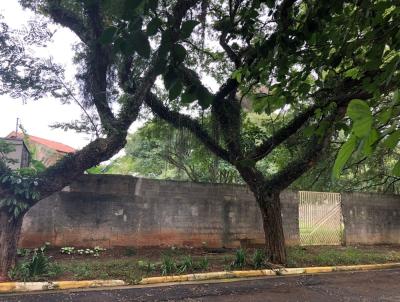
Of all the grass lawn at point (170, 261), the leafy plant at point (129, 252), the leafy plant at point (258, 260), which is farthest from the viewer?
the leafy plant at point (129, 252)

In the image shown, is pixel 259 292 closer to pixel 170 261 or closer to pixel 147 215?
pixel 170 261

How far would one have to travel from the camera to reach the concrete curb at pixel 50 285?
19.0ft

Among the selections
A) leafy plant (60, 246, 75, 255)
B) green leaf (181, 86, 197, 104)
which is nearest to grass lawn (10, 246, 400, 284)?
leafy plant (60, 246, 75, 255)

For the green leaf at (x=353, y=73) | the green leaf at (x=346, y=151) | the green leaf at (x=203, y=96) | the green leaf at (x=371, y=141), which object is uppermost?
the green leaf at (x=353, y=73)

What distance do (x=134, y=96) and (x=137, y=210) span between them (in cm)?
335

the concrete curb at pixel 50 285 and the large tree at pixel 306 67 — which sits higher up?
the large tree at pixel 306 67

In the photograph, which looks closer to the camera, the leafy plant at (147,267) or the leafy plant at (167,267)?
the leafy plant at (167,267)

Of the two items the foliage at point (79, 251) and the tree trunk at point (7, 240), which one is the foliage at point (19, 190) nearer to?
the tree trunk at point (7, 240)

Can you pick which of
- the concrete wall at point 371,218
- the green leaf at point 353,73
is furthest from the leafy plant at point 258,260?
the green leaf at point 353,73

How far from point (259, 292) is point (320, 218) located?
6.10m

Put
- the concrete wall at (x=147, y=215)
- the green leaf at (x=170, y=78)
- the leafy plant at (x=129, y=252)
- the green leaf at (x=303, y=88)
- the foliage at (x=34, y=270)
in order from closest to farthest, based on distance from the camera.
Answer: the green leaf at (x=170, y=78) → the green leaf at (x=303, y=88) → the foliage at (x=34, y=270) → the concrete wall at (x=147, y=215) → the leafy plant at (x=129, y=252)

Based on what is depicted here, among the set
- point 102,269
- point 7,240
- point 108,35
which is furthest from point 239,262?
point 108,35

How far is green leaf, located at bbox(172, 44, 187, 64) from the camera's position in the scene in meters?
1.66

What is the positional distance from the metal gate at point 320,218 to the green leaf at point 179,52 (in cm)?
1041
